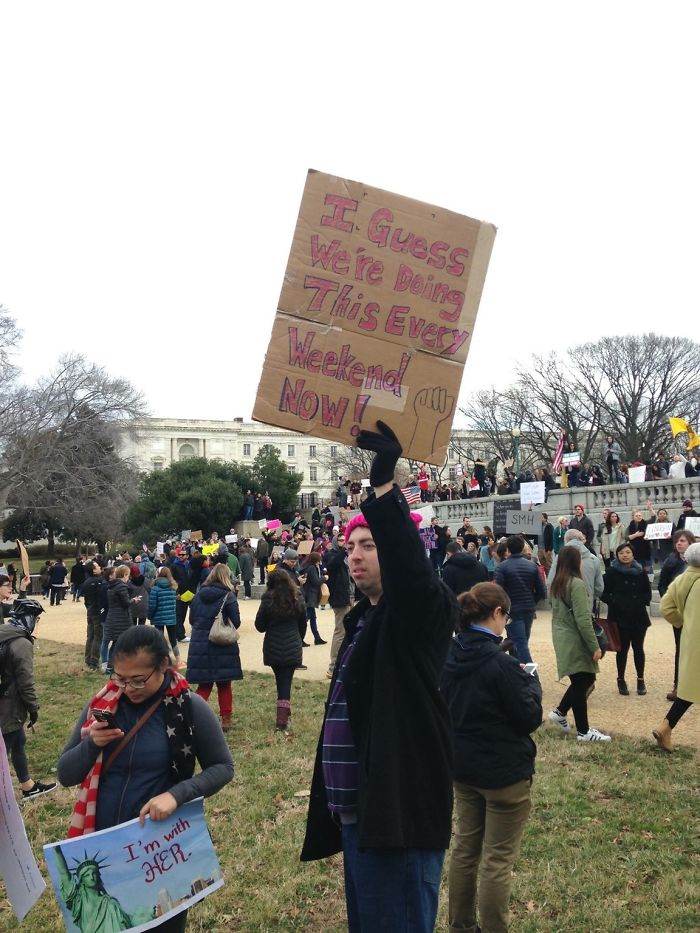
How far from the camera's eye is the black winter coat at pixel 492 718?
3953mm

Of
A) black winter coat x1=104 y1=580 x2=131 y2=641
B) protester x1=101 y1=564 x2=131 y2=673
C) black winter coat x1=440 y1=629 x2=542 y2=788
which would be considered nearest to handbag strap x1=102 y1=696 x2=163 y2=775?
black winter coat x1=440 y1=629 x2=542 y2=788

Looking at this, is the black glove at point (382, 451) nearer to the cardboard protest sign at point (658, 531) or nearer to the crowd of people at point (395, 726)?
the crowd of people at point (395, 726)

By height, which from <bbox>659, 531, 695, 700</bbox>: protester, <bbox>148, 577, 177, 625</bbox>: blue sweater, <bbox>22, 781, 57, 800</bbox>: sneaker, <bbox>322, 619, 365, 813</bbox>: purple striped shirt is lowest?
<bbox>22, 781, 57, 800</bbox>: sneaker

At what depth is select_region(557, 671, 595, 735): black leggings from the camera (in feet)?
24.9

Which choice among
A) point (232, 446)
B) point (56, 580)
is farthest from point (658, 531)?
point (232, 446)

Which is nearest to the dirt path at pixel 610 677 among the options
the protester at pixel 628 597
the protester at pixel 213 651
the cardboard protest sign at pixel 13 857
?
the protester at pixel 628 597

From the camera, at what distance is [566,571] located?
7.82 meters

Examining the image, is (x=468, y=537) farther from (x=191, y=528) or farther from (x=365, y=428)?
(x=191, y=528)

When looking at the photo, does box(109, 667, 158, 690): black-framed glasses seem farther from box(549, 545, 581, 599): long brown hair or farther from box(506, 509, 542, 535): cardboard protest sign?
box(506, 509, 542, 535): cardboard protest sign

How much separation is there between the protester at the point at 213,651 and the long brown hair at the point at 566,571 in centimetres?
325

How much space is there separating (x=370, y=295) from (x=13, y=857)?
255 cm

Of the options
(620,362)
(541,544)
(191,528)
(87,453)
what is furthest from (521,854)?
(191,528)

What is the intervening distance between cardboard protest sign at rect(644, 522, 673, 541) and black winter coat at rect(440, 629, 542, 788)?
15.1 m

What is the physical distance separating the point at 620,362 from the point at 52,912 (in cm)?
4615
